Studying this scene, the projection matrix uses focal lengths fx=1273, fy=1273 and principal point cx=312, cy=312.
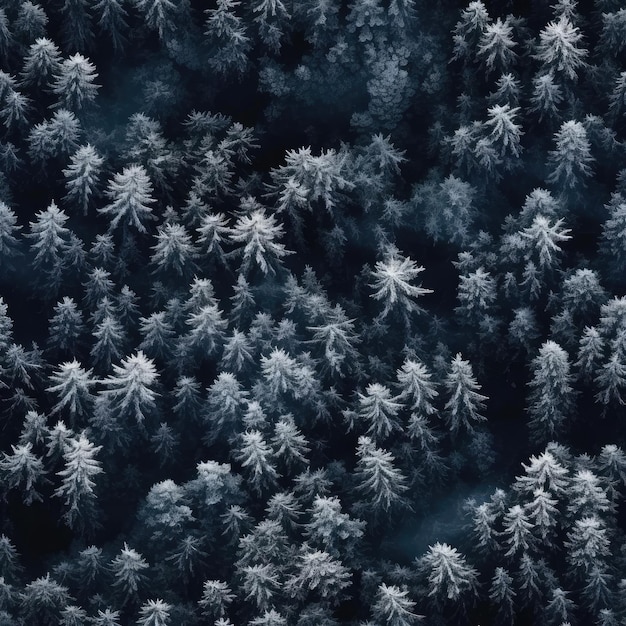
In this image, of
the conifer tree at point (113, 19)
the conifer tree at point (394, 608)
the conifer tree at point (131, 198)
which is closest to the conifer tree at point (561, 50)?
the conifer tree at point (131, 198)

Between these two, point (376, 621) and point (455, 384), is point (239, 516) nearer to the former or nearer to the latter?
point (376, 621)

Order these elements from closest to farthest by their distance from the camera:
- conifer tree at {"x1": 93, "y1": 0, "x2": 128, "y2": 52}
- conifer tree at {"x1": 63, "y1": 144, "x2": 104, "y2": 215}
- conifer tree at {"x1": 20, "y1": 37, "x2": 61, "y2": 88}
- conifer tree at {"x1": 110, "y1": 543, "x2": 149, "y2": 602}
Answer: conifer tree at {"x1": 110, "y1": 543, "x2": 149, "y2": 602} → conifer tree at {"x1": 63, "y1": 144, "x2": 104, "y2": 215} → conifer tree at {"x1": 20, "y1": 37, "x2": 61, "y2": 88} → conifer tree at {"x1": 93, "y1": 0, "x2": 128, "y2": 52}

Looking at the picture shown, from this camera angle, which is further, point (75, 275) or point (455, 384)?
point (75, 275)

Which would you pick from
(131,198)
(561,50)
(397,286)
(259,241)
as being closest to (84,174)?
(131,198)

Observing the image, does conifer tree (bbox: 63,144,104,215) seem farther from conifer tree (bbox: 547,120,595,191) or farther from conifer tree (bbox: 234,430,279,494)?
conifer tree (bbox: 547,120,595,191)

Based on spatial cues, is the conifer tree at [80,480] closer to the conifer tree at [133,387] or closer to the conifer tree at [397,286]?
the conifer tree at [133,387]

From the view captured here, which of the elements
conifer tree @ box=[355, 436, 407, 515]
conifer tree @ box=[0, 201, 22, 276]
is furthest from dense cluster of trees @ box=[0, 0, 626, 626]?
conifer tree @ box=[355, 436, 407, 515]

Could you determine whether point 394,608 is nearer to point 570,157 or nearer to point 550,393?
point 550,393

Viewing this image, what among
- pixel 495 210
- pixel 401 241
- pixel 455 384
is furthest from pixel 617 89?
pixel 455 384
